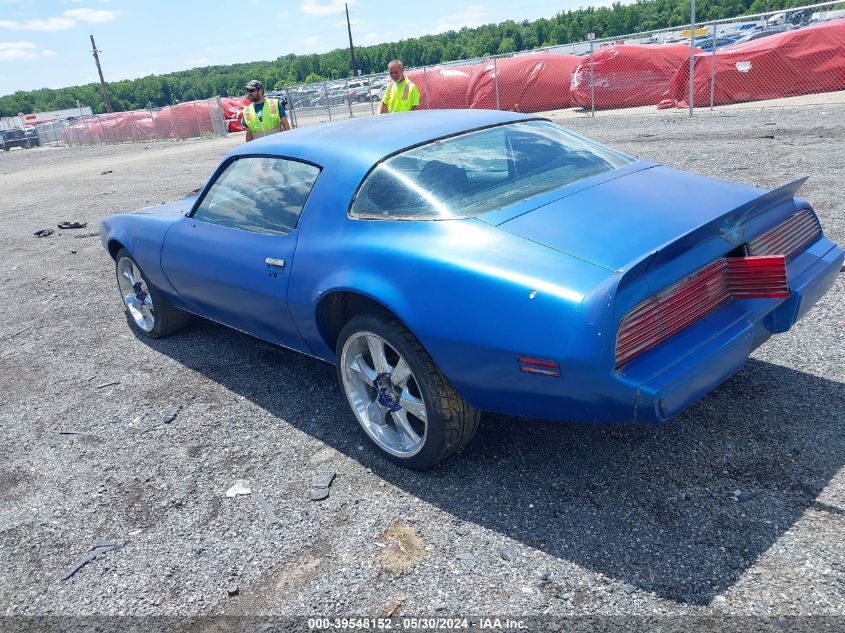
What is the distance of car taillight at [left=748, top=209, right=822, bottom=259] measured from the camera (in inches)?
115

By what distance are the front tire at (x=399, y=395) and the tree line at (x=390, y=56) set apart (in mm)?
89332

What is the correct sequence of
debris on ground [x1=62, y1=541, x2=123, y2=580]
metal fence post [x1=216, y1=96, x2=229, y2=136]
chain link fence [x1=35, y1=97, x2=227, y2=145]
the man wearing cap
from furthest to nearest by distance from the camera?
chain link fence [x1=35, y1=97, x2=227, y2=145]
metal fence post [x1=216, y1=96, x2=229, y2=136]
the man wearing cap
debris on ground [x1=62, y1=541, x2=123, y2=580]

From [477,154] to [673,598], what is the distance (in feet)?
7.09

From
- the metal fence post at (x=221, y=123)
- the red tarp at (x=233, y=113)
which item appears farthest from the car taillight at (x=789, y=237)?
the metal fence post at (x=221, y=123)

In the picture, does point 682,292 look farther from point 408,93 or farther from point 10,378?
point 408,93

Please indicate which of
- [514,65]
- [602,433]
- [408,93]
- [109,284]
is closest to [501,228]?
[602,433]

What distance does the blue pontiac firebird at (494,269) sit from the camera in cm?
239

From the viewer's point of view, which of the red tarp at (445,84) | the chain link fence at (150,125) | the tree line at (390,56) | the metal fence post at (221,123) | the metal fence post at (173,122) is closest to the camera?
the red tarp at (445,84)

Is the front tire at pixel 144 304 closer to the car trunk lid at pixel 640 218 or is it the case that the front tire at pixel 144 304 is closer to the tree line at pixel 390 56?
the car trunk lid at pixel 640 218

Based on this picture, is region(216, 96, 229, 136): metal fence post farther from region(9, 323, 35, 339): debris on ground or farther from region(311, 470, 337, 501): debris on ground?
region(311, 470, 337, 501): debris on ground

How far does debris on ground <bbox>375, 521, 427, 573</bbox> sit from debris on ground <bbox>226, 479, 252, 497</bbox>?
0.77 m

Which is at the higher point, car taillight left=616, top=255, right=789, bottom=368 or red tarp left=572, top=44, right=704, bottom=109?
red tarp left=572, top=44, right=704, bottom=109

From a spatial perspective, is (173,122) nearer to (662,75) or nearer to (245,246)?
(662,75)

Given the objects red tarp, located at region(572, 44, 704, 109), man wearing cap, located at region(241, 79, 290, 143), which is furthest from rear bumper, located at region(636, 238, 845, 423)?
red tarp, located at region(572, 44, 704, 109)
